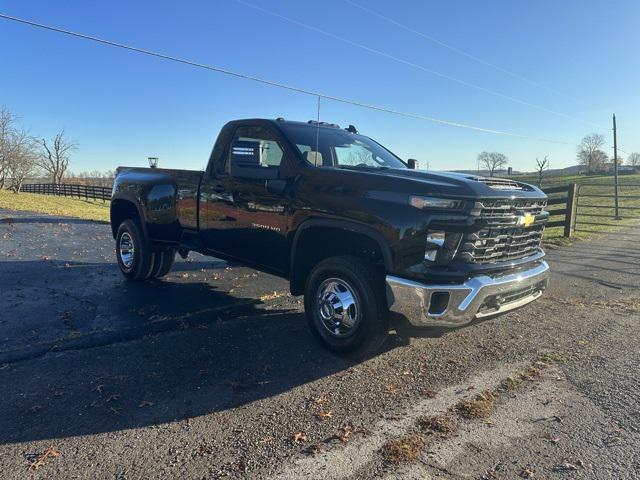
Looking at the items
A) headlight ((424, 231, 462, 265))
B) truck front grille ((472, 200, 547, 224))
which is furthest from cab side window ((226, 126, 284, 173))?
truck front grille ((472, 200, 547, 224))

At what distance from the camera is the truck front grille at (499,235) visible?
12.2 ft

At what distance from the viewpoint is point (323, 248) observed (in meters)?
4.56

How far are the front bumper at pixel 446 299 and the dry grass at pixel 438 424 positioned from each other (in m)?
0.71

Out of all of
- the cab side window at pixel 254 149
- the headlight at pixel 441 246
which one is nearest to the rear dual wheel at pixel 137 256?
the cab side window at pixel 254 149

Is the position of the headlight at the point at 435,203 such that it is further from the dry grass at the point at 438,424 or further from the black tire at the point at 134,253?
the black tire at the point at 134,253

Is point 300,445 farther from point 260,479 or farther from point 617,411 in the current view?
point 617,411

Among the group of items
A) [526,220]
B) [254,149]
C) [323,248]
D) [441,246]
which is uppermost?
[254,149]

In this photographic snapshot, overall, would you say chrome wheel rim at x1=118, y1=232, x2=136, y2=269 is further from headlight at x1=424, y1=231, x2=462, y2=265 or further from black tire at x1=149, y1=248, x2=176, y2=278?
headlight at x1=424, y1=231, x2=462, y2=265

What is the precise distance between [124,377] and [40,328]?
5.51ft

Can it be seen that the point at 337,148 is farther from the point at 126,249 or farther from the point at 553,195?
the point at 553,195

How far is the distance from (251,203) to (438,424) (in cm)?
291

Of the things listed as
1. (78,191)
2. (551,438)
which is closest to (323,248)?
(551,438)

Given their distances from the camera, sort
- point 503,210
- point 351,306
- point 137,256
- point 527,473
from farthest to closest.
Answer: point 137,256 → point 351,306 → point 503,210 → point 527,473

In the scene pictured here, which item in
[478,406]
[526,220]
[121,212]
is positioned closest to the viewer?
[478,406]
